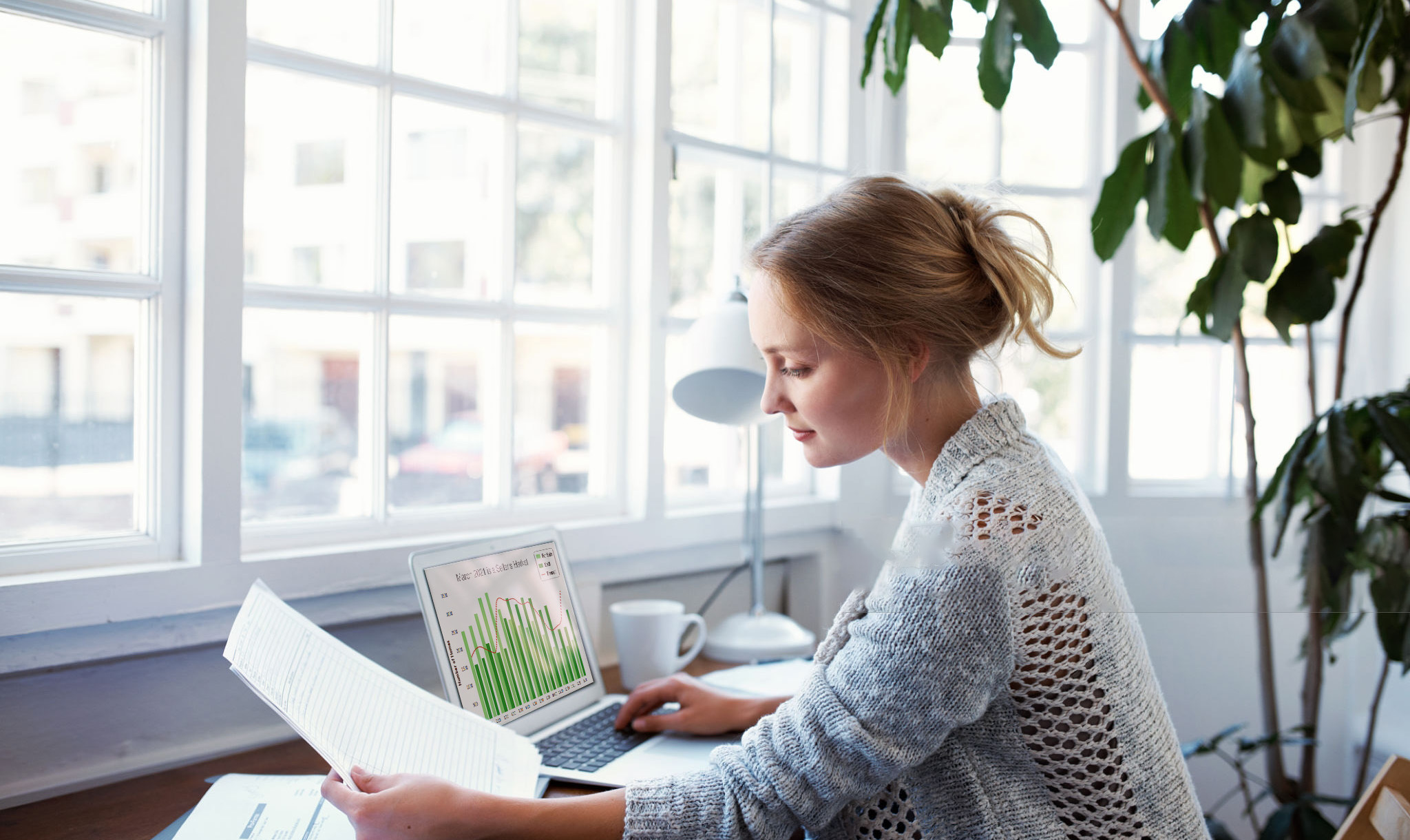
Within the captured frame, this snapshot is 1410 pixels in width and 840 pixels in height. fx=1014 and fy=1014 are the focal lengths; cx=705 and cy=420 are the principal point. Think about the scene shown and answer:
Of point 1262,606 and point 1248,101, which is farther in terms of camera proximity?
point 1262,606

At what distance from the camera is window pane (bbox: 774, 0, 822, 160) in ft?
7.62

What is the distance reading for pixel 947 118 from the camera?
2600 mm

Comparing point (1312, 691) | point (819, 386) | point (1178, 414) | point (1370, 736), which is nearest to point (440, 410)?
point (819, 386)

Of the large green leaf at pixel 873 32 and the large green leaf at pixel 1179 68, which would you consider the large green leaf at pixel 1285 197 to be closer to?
the large green leaf at pixel 1179 68

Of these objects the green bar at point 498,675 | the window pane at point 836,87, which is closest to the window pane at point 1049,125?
the window pane at point 836,87

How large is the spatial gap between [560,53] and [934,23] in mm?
695

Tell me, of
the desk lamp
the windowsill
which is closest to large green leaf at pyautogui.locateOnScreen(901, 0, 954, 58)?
the desk lamp

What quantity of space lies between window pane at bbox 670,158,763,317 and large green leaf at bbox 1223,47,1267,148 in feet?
3.01

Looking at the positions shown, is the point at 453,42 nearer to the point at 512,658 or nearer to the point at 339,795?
the point at 512,658

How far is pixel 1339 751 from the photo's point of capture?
→ 2.74 meters

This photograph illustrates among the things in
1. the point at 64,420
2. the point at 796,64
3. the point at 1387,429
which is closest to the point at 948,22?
the point at 796,64

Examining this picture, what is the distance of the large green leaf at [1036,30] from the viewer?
163cm

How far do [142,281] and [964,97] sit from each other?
6.60 ft

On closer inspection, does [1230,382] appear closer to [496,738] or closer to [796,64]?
[796,64]
